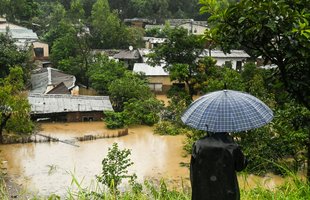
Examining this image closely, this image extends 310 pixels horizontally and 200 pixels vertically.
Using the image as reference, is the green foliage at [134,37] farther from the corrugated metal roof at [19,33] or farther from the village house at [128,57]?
the corrugated metal roof at [19,33]

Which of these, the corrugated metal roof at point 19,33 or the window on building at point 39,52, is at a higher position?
the corrugated metal roof at point 19,33

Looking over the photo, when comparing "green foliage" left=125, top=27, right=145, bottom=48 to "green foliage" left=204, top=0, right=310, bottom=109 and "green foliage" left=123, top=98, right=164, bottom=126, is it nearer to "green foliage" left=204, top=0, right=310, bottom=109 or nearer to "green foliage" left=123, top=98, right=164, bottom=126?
"green foliage" left=123, top=98, right=164, bottom=126

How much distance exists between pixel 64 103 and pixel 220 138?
18.1m

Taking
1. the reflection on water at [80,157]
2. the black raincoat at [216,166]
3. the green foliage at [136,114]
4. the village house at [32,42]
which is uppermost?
the village house at [32,42]

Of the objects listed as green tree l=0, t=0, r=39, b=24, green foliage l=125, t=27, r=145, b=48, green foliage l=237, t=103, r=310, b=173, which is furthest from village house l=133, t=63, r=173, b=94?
green tree l=0, t=0, r=39, b=24

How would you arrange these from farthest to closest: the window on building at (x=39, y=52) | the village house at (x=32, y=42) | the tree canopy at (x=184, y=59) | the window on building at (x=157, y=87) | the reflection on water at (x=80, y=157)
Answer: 1. the window on building at (x=39, y=52)
2. the village house at (x=32, y=42)
3. the window on building at (x=157, y=87)
4. the tree canopy at (x=184, y=59)
5. the reflection on water at (x=80, y=157)

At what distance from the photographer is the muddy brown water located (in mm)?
13984

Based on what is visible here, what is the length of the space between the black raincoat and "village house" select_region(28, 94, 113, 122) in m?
17.2

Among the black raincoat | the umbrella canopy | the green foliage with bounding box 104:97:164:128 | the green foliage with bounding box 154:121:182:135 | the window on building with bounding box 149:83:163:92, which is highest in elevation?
the umbrella canopy

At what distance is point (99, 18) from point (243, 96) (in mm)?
31016

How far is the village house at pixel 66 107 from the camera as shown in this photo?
2062 cm

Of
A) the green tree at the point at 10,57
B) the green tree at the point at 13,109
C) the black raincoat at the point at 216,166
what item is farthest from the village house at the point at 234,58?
the black raincoat at the point at 216,166

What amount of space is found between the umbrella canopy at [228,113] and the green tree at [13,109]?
46.6ft

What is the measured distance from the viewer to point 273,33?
5105 mm
